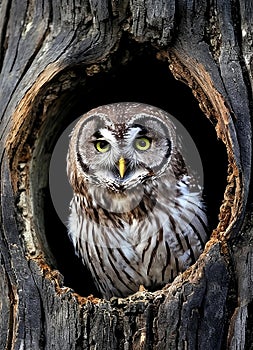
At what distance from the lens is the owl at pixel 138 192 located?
3.29 metres

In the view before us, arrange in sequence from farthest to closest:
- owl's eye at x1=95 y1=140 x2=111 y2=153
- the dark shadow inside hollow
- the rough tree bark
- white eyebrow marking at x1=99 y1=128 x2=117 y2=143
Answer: the dark shadow inside hollow → owl's eye at x1=95 y1=140 x2=111 y2=153 → white eyebrow marking at x1=99 y1=128 x2=117 y2=143 → the rough tree bark

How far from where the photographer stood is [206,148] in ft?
12.7

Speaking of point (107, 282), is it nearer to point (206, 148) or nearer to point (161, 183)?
point (161, 183)

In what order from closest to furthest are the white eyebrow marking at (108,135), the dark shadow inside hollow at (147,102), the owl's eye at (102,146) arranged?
the white eyebrow marking at (108,135), the owl's eye at (102,146), the dark shadow inside hollow at (147,102)

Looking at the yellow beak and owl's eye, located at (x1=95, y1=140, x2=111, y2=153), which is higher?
owl's eye, located at (x1=95, y1=140, x2=111, y2=153)

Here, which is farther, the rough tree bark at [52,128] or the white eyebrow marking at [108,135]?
the white eyebrow marking at [108,135]

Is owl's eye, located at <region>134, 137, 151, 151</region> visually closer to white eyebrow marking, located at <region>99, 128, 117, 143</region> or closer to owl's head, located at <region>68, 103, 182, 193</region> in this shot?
owl's head, located at <region>68, 103, 182, 193</region>

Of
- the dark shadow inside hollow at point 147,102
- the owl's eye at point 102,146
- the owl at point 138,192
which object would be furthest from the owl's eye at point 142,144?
the dark shadow inside hollow at point 147,102

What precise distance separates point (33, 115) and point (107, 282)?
101cm

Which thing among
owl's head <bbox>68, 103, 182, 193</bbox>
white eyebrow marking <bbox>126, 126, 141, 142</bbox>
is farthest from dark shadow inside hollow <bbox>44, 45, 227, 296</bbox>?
white eyebrow marking <bbox>126, 126, 141, 142</bbox>

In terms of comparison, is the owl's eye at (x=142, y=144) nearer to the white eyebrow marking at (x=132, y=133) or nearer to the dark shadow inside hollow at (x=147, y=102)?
the white eyebrow marking at (x=132, y=133)

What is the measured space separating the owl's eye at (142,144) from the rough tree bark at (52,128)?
351mm

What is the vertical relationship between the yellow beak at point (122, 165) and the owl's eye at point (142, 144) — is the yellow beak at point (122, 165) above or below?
below

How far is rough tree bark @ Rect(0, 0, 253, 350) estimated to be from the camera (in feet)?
8.93
